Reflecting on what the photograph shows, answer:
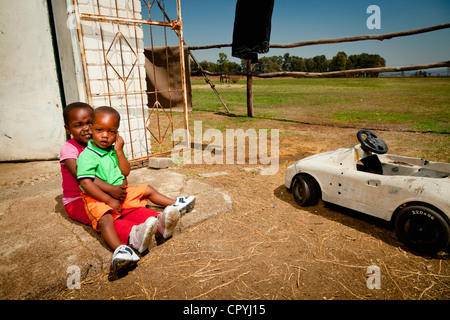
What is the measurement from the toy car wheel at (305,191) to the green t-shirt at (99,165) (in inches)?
77.1

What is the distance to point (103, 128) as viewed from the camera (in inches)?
87.8

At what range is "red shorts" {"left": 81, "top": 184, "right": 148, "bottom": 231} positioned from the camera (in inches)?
83.6

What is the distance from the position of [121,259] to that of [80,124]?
132 centimetres

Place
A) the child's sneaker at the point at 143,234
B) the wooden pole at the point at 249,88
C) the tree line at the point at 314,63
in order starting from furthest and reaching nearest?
the tree line at the point at 314,63 → the wooden pole at the point at 249,88 → the child's sneaker at the point at 143,234

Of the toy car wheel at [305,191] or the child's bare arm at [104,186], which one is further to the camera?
the toy car wheel at [305,191]

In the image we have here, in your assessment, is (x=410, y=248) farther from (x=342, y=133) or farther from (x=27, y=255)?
(x=342, y=133)

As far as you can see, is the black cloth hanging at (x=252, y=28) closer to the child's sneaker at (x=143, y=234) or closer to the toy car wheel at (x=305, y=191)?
the toy car wheel at (x=305, y=191)

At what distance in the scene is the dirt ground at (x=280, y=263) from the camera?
1.83m

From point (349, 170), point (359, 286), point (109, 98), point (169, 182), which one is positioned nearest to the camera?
point (359, 286)

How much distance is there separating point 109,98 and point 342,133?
18.4ft

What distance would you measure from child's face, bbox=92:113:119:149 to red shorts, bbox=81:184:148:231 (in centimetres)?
46

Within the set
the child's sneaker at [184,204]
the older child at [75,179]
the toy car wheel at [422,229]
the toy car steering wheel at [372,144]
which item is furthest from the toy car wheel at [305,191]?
the older child at [75,179]

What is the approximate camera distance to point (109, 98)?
3.75m

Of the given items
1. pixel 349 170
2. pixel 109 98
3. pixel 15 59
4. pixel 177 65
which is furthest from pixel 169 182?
pixel 177 65
